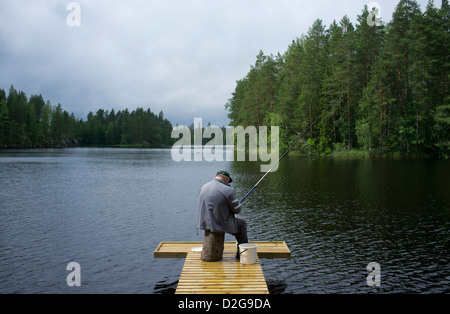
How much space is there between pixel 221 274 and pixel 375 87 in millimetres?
56305

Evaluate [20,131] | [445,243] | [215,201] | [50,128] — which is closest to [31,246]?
[215,201]

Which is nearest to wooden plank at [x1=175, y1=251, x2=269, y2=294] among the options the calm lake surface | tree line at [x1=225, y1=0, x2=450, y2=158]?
the calm lake surface

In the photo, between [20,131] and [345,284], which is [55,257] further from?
[20,131]

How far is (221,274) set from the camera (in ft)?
26.8

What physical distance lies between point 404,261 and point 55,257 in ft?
36.3

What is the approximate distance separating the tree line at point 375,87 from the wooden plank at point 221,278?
43.1m

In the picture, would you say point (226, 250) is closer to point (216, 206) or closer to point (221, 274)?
point (221, 274)

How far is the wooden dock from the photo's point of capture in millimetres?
7445

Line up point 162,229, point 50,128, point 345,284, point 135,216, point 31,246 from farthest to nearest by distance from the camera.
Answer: point 50,128 → point 135,216 → point 162,229 → point 31,246 → point 345,284

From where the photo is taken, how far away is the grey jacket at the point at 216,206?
836 cm

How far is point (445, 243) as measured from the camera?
13539 millimetres

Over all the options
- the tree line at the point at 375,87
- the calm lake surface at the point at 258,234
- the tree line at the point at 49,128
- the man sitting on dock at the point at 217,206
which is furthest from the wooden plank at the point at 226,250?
the tree line at the point at 49,128

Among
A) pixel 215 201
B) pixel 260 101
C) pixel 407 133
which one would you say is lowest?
pixel 215 201

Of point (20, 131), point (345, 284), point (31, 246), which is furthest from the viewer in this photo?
point (20, 131)
